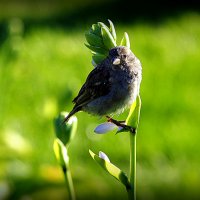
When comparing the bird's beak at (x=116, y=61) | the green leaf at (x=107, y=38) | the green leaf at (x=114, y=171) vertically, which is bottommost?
the green leaf at (x=114, y=171)

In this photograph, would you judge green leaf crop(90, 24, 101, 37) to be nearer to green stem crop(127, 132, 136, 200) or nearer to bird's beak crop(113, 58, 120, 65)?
bird's beak crop(113, 58, 120, 65)

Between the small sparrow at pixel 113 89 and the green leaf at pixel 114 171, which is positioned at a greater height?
the small sparrow at pixel 113 89

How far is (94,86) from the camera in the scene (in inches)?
41.6

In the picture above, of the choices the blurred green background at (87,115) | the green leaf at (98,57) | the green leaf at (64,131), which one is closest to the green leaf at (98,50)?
the green leaf at (98,57)

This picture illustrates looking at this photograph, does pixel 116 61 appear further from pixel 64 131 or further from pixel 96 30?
pixel 64 131

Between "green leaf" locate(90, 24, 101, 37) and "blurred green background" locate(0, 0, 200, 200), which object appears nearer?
"green leaf" locate(90, 24, 101, 37)

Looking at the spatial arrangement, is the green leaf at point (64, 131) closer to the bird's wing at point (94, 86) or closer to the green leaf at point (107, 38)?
the bird's wing at point (94, 86)

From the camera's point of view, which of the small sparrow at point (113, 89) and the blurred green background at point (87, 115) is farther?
the blurred green background at point (87, 115)

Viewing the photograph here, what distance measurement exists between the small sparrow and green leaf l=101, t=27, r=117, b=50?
0.07 meters

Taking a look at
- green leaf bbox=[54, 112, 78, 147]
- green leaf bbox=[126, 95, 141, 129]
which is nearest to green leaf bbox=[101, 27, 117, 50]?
green leaf bbox=[126, 95, 141, 129]

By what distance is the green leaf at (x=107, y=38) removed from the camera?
928 mm

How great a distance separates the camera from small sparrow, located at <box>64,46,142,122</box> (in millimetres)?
1031

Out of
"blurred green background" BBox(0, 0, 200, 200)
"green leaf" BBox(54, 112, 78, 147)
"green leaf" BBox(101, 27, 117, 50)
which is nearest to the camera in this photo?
"green leaf" BBox(101, 27, 117, 50)

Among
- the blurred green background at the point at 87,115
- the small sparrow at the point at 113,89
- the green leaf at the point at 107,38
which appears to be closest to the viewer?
the green leaf at the point at 107,38
